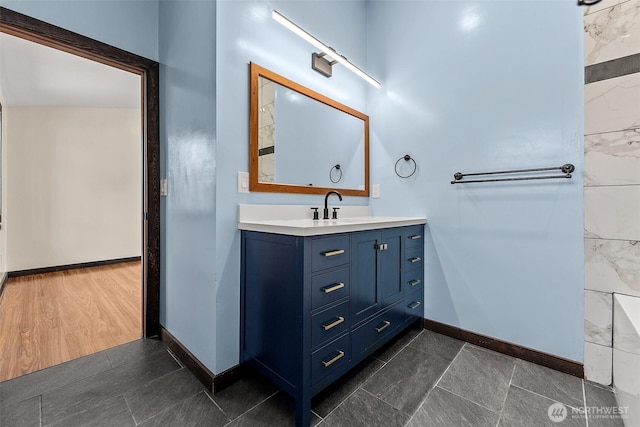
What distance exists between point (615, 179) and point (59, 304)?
434cm

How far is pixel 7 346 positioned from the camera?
1.84 m

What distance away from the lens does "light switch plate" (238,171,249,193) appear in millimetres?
1542

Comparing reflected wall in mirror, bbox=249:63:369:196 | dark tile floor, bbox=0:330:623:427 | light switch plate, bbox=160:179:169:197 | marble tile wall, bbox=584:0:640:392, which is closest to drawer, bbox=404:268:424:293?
dark tile floor, bbox=0:330:623:427

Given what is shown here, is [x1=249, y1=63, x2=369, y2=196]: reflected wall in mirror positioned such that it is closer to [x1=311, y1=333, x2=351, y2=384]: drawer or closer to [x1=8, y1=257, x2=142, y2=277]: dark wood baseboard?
[x1=311, y1=333, x2=351, y2=384]: drawer

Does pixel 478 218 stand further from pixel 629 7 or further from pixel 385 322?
pixel 629 7

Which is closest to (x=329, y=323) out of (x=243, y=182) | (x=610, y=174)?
(x=243, y=182)

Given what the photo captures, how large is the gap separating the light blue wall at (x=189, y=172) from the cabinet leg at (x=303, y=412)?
521 millimetres

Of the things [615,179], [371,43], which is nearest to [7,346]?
[371,43]

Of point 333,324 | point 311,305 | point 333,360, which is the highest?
point 311,305

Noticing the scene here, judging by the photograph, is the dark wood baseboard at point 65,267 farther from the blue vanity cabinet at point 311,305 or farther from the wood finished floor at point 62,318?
the blue vanity cabinet at point 311,305

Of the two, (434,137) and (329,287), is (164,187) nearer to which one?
(329,287)

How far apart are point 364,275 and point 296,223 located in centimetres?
49

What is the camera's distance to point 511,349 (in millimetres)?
1774

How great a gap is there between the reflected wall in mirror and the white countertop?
13cm
